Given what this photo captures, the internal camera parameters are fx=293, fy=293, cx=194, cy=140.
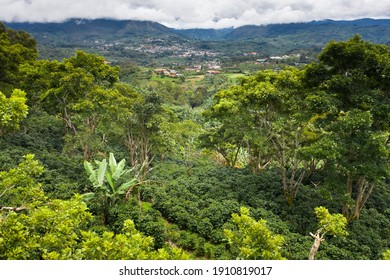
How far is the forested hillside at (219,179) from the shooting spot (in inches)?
188

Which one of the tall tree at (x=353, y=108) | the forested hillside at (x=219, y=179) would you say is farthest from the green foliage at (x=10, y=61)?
the tall tree at (x=353, y=108)

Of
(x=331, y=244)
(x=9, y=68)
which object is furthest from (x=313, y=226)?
(x=9, y=68)

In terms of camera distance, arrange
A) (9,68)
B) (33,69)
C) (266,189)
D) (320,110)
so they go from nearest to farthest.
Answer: (320,110) → (266,189) → (33,69) → (9,68)

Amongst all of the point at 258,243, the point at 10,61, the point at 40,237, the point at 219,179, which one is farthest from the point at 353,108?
the point at 10,61

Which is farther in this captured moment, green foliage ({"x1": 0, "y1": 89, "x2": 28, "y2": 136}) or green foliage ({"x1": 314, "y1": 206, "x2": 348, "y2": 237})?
green foliage ({"x1": 314, "y1": 206, "x2": 348, "y2": 237})

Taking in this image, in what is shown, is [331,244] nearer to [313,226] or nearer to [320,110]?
[313,226]

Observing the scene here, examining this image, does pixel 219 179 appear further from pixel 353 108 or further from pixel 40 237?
pixel 40 237

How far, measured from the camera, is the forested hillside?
4773 millimetres

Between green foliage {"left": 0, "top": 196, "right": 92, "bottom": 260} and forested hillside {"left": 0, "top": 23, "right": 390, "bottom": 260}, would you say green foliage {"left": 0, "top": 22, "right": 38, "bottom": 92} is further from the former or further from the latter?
green foliage {"left": 0, "top": 196, "right": 92, "bottom": 260}

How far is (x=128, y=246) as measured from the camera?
14.3 ft

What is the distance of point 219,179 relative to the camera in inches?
529

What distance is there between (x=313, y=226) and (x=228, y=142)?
298 inches

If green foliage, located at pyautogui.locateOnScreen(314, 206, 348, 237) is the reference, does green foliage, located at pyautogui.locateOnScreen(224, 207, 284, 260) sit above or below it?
above

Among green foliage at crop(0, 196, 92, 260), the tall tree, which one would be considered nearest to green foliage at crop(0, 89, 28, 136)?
green foliage at crop(0, 196, 92, 260)
